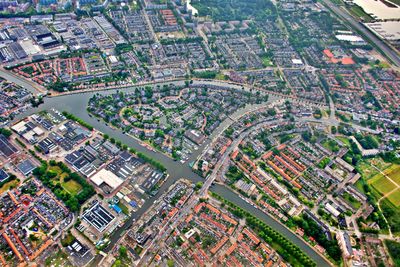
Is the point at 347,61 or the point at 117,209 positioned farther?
the point at 347,61

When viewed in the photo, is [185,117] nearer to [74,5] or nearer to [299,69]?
[299,69]

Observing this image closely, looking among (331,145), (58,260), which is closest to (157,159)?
(58,260)

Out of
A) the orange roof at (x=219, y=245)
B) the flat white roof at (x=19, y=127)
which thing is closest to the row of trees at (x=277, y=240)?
the orange roof at (x=219, y=245)

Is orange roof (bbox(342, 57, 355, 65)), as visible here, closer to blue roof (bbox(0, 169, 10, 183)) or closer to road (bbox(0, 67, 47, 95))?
road (bbox(0, 67, 47, 95))

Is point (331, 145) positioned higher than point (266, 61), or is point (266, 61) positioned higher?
point (266, 61)

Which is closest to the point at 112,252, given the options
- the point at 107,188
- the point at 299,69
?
the point at 107,188

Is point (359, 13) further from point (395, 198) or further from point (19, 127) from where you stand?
point (19, 127)

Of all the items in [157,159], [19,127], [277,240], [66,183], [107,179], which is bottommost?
[66,183]
